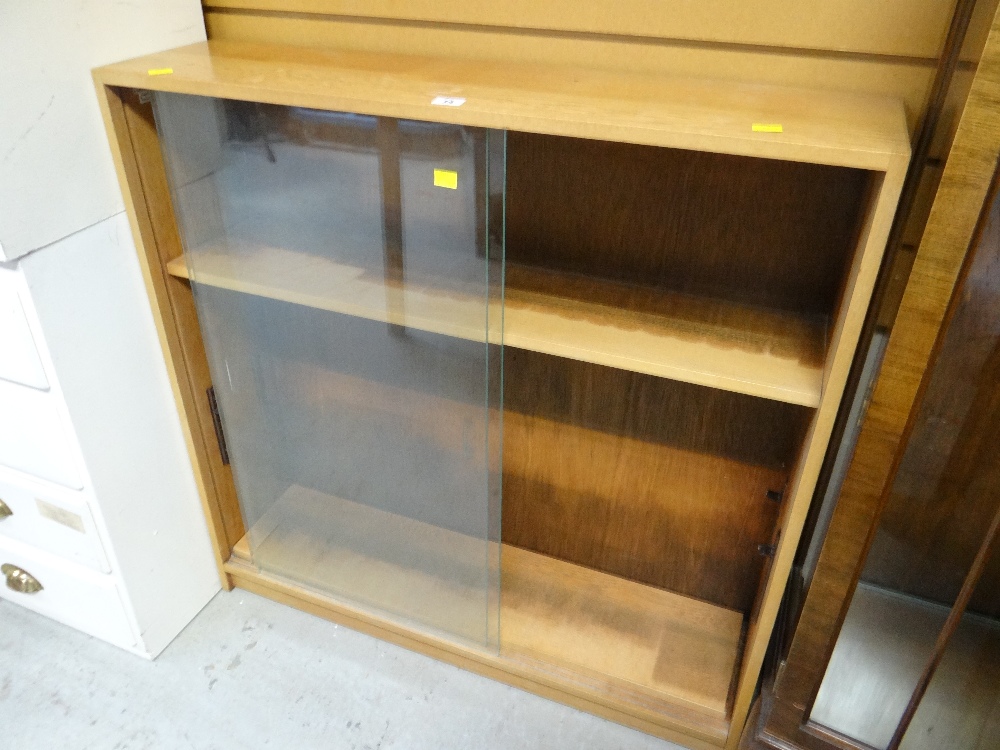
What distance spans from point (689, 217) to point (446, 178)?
1.27 ft

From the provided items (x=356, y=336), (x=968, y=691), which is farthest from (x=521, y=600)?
(x=968, y=691)

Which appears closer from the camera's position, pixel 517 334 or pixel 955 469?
pixel 955 469

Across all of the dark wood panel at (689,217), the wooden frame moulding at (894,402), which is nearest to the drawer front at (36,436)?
the dark wood panel at (689,217)

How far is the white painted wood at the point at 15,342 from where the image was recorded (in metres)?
1.07

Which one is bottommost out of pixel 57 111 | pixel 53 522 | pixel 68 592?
pixel 68 592

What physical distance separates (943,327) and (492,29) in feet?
2.42

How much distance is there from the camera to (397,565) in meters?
1.48

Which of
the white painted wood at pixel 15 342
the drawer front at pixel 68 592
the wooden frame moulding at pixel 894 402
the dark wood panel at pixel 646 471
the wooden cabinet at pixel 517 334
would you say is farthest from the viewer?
the drawer front at pixel 68 592

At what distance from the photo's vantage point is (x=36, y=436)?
123cm

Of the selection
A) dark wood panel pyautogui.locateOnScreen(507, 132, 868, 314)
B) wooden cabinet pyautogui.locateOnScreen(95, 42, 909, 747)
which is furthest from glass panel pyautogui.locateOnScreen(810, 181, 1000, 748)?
dark wood panel pyautogui.locateOnScreen(507, 132, 868, 314)

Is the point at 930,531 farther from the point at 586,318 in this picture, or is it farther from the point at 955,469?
the point at 586,318

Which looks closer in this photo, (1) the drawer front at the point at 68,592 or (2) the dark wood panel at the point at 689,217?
(2) the dark wood panel at the point at 689,217

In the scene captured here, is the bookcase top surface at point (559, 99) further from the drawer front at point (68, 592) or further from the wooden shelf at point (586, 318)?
the drawer front at point (68, 592)

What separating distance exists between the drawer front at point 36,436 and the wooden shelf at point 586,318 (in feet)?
0.96
